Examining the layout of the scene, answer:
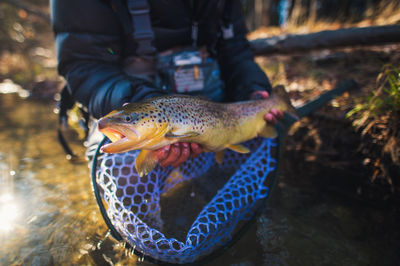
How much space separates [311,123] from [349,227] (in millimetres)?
1266

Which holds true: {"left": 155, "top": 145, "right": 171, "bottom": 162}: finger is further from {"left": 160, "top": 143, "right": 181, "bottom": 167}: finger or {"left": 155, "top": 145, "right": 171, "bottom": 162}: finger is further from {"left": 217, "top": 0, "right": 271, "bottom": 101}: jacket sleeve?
{"left": 217, "top": 0, "right": 271, "bottom": 101}: jacket sleeve

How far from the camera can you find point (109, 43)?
1970 mm

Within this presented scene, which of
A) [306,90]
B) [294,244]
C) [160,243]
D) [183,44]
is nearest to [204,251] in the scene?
[160,243]

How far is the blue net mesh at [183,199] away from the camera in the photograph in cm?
146

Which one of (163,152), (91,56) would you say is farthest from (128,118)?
(91,56)

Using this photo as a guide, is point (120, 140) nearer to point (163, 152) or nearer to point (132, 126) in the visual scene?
point (132, 126)

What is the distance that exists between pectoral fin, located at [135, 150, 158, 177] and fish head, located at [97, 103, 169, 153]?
→ 111 millimetres

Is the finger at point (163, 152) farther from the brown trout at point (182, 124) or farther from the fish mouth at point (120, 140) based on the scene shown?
the fish mouth at point (120, 140)

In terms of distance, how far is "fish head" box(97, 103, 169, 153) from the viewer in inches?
42.1

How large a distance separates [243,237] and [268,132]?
33.3 inches

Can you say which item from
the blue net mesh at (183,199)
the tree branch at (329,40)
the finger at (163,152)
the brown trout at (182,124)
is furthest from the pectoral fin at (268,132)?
the tree branch at (329,40)

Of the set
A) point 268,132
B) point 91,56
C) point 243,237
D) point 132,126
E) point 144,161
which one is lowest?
point 243,237

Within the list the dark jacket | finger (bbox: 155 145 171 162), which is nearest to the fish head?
finger (bbox: 155 145 171 162)

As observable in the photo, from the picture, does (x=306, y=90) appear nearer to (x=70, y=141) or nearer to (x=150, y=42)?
(x=150, y=42)
